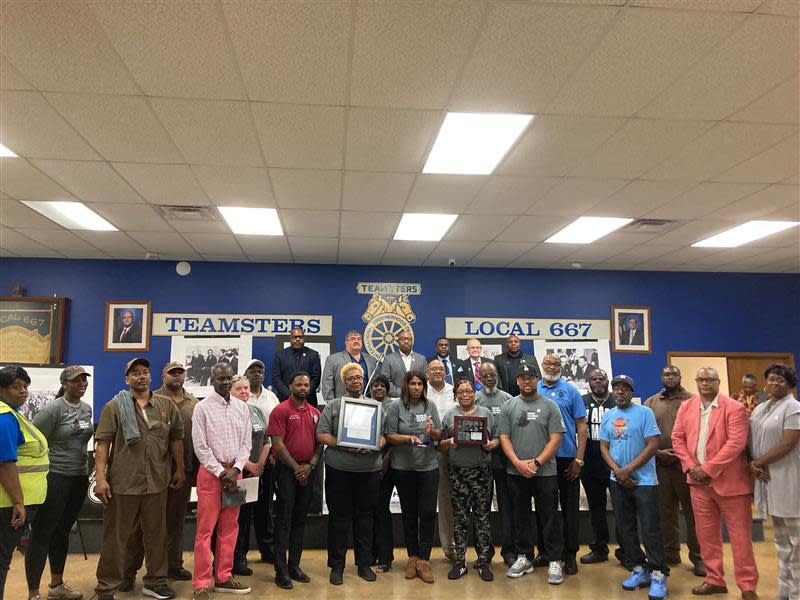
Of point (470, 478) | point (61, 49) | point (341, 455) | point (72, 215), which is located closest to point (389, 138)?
point (61, 49)

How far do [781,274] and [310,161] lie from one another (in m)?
7.87

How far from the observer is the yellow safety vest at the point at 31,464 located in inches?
135

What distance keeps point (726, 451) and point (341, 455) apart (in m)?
2.89

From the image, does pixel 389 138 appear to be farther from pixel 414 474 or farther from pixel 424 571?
pixel 424 571

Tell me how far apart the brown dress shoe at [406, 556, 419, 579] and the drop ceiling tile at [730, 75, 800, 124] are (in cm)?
398

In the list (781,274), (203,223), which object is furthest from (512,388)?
(781,274)

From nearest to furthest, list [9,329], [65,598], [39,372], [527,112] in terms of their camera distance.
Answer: [527,112] < [65,598] < [39,372] < [9,329]

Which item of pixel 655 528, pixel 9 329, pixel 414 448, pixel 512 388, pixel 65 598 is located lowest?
pixel 65 598

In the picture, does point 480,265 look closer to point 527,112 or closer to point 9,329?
point 527,112

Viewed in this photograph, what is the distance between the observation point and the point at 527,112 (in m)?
A: 3.60

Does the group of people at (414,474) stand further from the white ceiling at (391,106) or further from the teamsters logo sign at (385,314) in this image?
the teamsters logo sign at (385,314)

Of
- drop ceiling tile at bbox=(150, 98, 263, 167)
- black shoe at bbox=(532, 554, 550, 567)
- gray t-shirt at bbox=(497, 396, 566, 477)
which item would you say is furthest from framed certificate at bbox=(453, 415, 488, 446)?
drop ceiling tile at bbox=(150, 98, 263, 167)

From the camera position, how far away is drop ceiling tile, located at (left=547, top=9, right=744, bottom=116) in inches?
106

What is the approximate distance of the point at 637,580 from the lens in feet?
14.7
